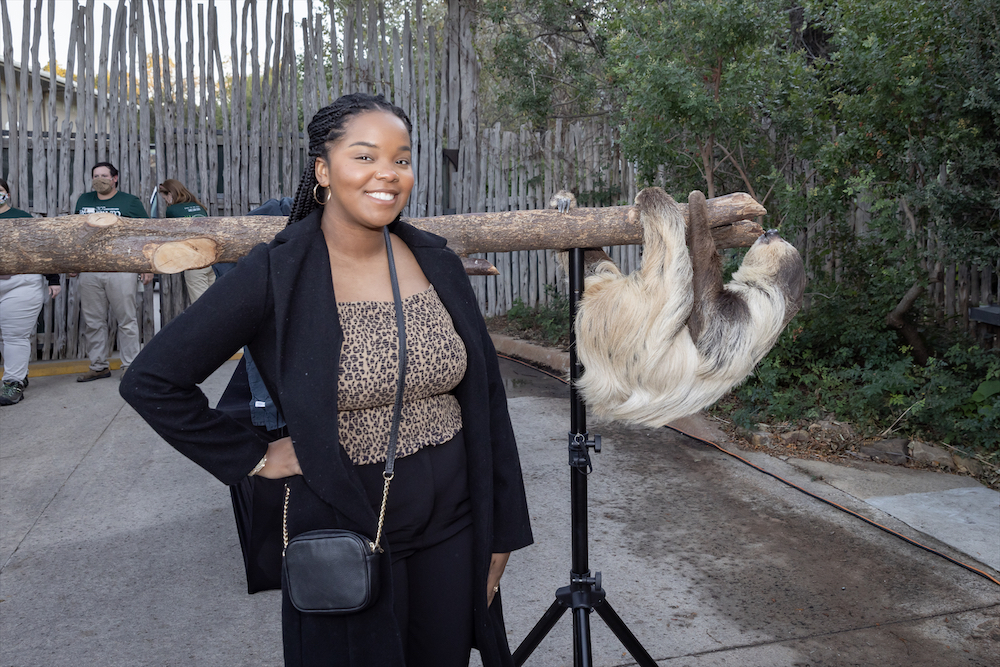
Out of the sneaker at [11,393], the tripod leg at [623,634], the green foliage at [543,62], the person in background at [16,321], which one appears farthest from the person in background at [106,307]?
the tripod leg at [623,634]

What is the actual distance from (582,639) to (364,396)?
3.99 ft

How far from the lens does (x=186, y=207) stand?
24.0 ft

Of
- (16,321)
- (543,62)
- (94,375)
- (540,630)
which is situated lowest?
(540,630)

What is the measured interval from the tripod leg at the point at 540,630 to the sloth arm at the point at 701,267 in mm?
1032

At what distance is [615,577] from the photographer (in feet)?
12.0

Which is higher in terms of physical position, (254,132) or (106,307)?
(254,132)

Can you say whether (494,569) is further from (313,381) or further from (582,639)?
(313,381)

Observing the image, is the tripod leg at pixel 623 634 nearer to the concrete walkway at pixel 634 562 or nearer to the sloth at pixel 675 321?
the concrete walkway at pixel 634 562

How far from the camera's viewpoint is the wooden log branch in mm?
2383

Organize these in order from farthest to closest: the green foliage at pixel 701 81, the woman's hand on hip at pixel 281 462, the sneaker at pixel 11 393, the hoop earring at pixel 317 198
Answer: the sneaker at pixel 11 393 → the green foliage at pixel 701 81 → the hoop earring at pixel 317 198 → the woman's hand on hip at pixel 281 462

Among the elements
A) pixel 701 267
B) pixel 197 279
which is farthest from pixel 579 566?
pixel 197 279

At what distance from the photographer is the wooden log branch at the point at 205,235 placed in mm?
2383

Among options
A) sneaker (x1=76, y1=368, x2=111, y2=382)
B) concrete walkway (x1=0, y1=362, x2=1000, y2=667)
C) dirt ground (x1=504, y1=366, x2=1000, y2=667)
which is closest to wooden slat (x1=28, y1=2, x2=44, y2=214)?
sneaker (x1=76, y1=368, x2=111, y2=382)

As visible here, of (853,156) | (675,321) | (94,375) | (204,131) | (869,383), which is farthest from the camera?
(204,131)
